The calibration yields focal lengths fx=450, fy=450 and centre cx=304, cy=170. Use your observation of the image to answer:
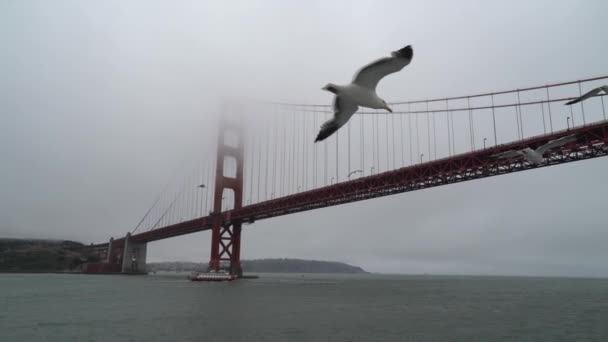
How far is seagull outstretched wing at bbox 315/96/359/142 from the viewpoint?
5148 millimetres

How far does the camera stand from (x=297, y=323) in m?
14.2

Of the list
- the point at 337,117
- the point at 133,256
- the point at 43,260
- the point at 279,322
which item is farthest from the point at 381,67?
the point at 43,260

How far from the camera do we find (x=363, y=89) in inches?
193

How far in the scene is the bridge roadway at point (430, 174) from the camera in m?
21.5

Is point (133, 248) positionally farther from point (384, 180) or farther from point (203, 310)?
point (203, 310)

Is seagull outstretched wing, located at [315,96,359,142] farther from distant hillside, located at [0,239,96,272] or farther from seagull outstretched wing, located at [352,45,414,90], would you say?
distant hillside, located at [0,239,96,272]

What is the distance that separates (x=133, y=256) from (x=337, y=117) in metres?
63.2

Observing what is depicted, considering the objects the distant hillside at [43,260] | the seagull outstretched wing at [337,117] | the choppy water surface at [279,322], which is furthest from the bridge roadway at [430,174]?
the distant hillside at [43,260]

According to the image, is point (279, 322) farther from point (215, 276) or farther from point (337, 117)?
point (215, 276)

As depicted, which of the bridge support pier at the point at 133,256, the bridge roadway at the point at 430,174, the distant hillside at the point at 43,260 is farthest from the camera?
the distant hillside at the point at 43,260

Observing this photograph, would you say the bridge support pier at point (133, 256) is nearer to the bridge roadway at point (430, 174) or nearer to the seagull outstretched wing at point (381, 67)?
the bridge roadway at point (430, 174)

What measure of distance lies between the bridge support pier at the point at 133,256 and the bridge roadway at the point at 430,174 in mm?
26131

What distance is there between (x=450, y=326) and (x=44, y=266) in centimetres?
8523

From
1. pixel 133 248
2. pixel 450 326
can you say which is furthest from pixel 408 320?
pixel 133 248
